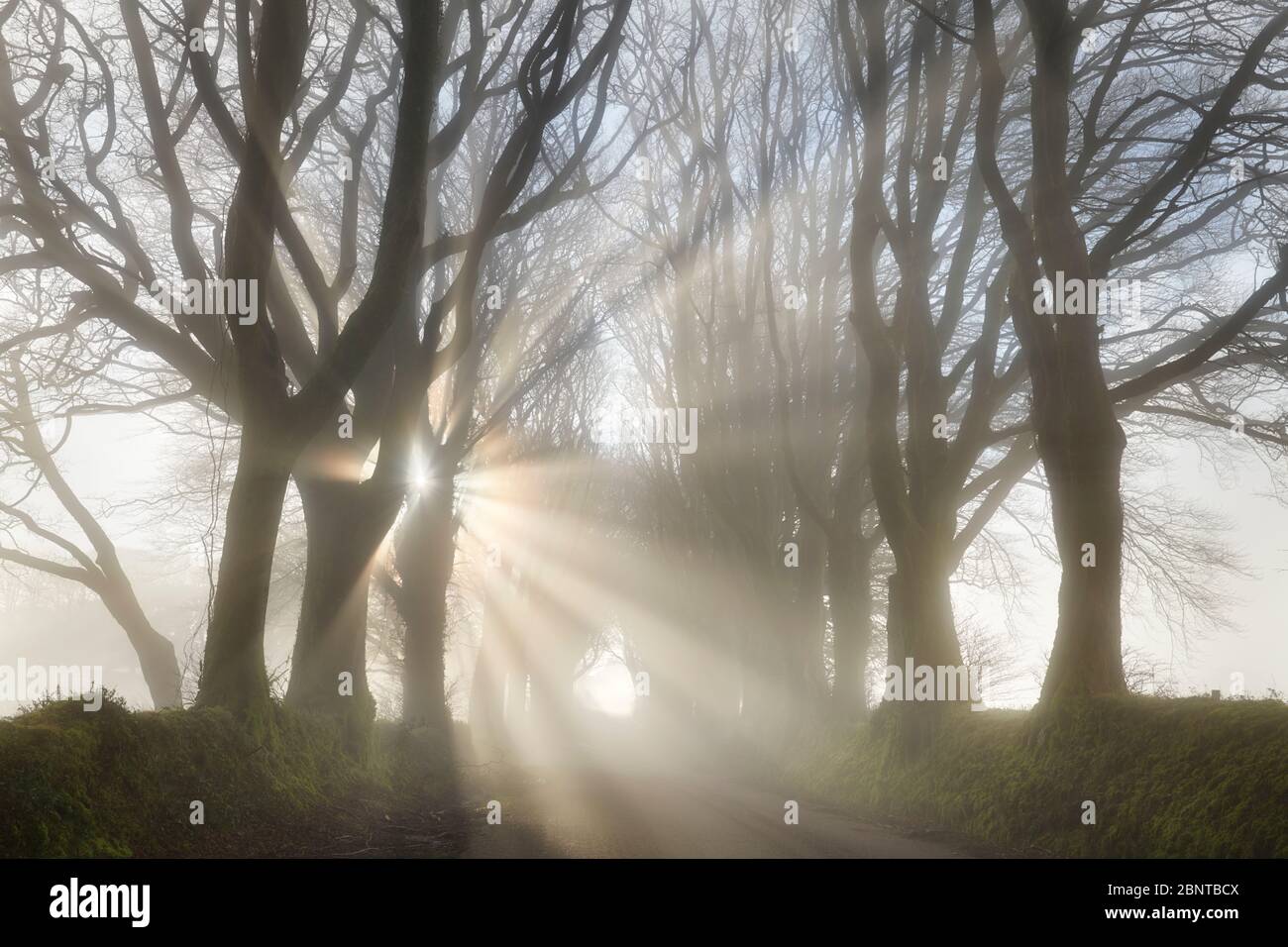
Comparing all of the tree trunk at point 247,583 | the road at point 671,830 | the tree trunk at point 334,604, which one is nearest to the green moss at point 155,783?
the tree trunk at point 247,583

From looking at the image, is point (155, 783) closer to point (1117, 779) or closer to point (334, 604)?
point (334, 604)

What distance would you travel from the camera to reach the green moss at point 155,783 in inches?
194

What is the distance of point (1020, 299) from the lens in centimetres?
1009

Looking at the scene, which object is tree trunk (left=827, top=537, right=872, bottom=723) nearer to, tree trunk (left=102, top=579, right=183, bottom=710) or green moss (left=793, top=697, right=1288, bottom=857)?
green moss (left=793, top=697, right=1288, bottom=857)

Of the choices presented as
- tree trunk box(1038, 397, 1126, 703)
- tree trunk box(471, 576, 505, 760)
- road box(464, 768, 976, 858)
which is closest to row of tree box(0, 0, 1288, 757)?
tree trunk box(1038, 397, 1126, 703)

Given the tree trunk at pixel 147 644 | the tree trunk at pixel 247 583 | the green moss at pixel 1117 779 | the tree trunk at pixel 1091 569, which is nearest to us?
the green moss at pixel 1117 779

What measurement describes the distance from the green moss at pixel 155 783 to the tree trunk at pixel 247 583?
0.37 m

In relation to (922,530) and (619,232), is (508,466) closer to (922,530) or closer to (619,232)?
(619,232)

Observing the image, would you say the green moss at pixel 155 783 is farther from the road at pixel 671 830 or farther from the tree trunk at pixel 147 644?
the tree trunk at pixel 147 644

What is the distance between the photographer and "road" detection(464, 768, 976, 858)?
739 cm

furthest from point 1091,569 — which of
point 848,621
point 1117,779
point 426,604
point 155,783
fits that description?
point 426,604

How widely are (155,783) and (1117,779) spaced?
6.84 metres

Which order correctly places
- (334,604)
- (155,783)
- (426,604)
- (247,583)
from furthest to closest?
1. (426,604)
2. (334,604)
3. (247,583)
4. (155,783)

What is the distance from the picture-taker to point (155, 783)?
618 cm
